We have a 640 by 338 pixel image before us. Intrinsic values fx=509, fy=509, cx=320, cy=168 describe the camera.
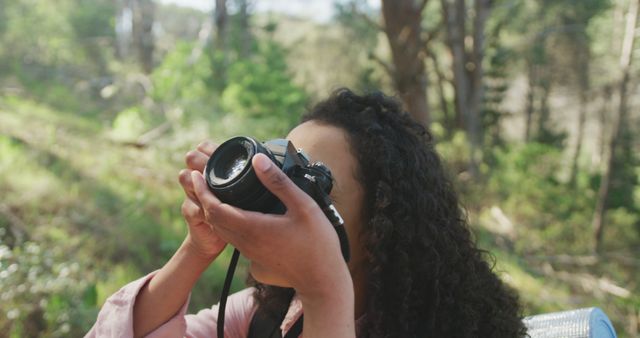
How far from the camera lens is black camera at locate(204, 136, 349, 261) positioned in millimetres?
891

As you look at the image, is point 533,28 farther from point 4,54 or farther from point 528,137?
point 4,54

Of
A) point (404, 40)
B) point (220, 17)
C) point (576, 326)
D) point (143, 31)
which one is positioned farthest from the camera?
point (143, 31)

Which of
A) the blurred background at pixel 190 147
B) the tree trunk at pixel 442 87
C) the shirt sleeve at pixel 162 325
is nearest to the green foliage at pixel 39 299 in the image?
the blurred background at pixel 190 147

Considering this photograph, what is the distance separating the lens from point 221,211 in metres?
0.89

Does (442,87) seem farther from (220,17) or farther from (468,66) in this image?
(220,17)

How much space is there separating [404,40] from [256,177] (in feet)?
12.8

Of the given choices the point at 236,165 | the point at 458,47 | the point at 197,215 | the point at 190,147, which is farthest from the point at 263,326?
the point at 458,47

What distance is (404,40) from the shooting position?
4512 mm

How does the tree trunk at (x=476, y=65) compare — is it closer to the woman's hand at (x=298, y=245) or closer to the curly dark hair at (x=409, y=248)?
the curly dark hair at (x=409, y=248)

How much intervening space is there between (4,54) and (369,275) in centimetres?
1335

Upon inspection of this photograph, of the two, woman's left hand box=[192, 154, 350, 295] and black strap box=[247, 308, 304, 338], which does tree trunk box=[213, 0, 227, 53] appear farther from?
woman's left hand box=[192, 154, 350, 295]

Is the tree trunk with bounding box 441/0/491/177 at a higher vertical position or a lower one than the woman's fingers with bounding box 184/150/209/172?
lower

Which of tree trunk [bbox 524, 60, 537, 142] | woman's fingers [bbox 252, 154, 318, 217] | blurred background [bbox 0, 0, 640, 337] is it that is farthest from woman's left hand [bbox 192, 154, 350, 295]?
tree trunk [bbox 524, 60, 537, 142]

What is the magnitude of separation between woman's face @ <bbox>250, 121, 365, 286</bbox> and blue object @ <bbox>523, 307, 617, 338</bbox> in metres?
0.60
